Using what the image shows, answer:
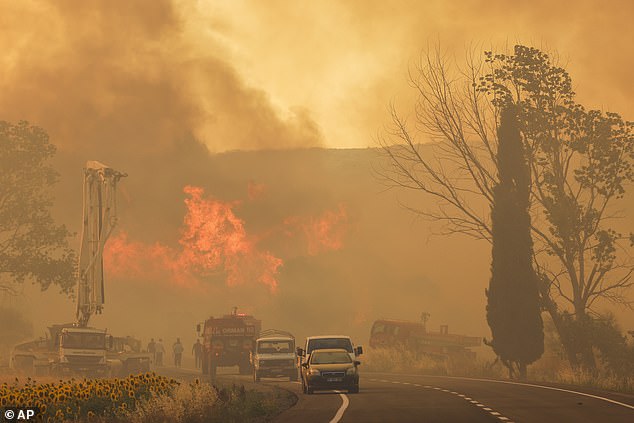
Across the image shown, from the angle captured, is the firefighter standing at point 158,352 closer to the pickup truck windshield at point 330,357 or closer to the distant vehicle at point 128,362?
the distant vehicle at point 128,362

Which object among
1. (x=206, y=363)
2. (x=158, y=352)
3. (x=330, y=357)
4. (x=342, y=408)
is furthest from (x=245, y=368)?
(x=342, y=408)

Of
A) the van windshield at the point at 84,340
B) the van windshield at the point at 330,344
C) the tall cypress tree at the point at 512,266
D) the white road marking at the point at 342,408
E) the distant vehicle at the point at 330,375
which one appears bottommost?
Answer: the white road marking at the point at 342,408

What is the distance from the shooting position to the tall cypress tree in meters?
48.2

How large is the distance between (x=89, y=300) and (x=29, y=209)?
529 inches

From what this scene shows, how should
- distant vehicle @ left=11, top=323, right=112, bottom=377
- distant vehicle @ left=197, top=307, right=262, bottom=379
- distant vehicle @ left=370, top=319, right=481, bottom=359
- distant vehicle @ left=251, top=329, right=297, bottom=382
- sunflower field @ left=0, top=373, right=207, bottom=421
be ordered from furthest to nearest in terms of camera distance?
distant vehicle @ left=370, top=319, right=481, bottom=359
distant vehicle @ left=197, top=307, right=262, bottom=379
distant vehicle @ left=251, top=329, right=297, bottom=382
distant vehicle @ left=11, top=323, right=112, bottom=377
sunflower field @ left=0, top=373, right=207, bottom=421

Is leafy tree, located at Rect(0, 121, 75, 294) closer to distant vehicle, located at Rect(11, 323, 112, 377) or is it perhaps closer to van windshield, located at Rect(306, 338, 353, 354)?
distant vehicle, located at Rect(11, 323, 112, 377)

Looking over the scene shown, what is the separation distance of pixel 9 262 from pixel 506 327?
2792 cm

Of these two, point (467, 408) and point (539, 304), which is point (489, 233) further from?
point (467, 408)

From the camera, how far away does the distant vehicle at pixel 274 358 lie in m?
49.2

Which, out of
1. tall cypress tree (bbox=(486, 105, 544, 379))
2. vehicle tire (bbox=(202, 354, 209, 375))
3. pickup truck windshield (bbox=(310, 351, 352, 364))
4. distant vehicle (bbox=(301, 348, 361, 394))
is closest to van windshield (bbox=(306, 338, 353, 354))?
pickup truck windshield (bbox=(310, 351, 352, 364))

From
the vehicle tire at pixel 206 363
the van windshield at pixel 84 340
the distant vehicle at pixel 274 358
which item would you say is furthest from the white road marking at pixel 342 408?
the vehicle tire at pixel 206 363

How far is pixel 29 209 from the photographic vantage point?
6109 centimetres

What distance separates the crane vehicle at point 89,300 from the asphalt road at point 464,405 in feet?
33.3

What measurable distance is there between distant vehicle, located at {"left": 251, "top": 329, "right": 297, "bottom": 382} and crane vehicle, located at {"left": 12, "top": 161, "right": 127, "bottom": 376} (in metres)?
6.56
